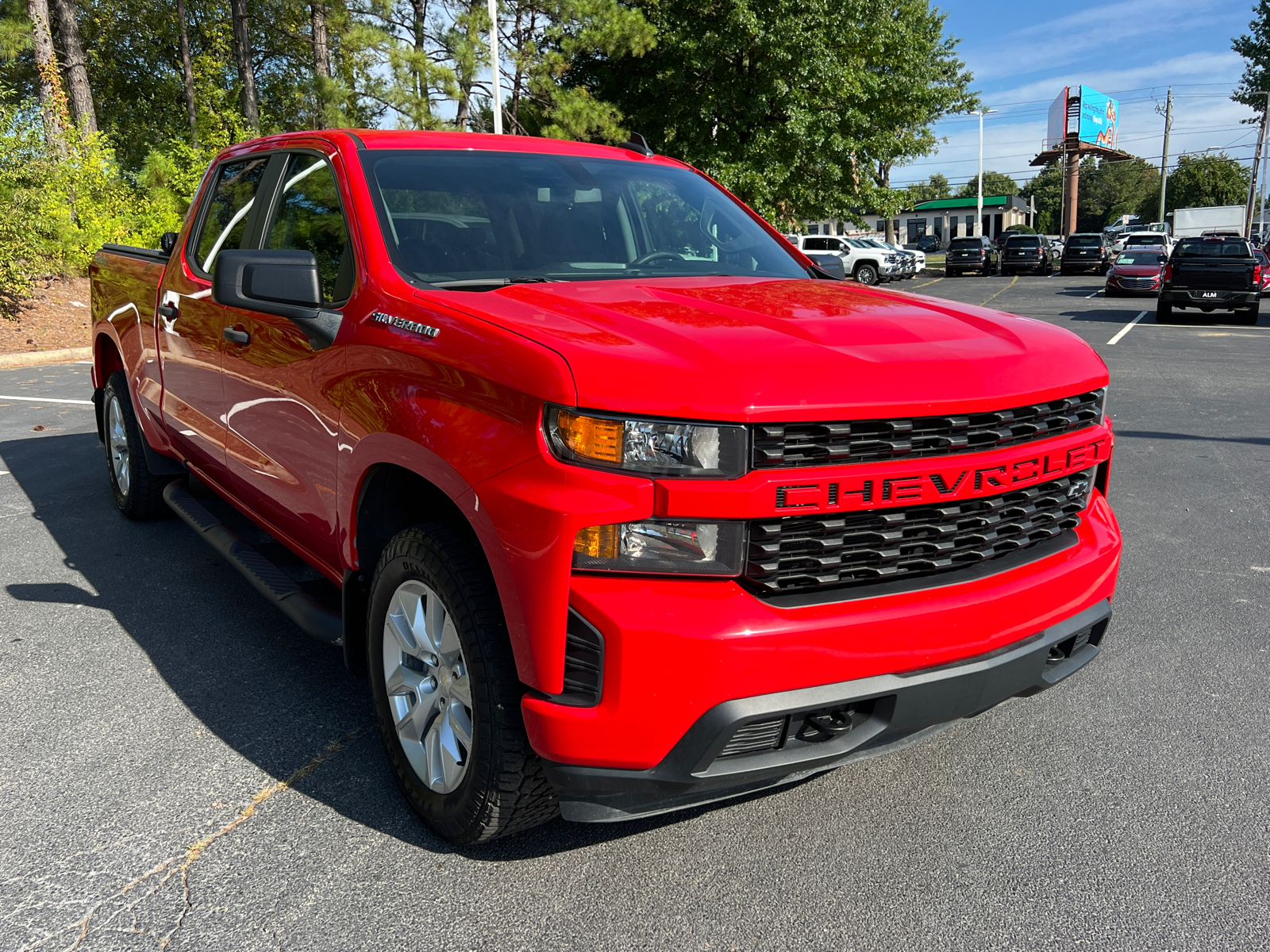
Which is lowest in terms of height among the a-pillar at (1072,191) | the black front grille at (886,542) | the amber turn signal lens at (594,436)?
the black front grille at (886,542)

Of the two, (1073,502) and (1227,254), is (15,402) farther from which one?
(1227,254)

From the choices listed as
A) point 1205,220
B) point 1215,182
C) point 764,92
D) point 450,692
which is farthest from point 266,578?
point 1215,182

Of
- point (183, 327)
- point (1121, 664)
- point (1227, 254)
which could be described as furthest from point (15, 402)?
point (1227, 254)

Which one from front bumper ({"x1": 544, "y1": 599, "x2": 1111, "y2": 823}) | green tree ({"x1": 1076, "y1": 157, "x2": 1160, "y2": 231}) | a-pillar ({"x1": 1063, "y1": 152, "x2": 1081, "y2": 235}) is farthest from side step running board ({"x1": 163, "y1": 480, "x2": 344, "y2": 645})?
green tree ({"x1": 1076, "y1": 157, "x2": 1160, "y2": 231})

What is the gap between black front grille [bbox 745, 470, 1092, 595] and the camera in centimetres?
215

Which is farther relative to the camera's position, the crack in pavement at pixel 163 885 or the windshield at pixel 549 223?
the windshield at pixel 549 223

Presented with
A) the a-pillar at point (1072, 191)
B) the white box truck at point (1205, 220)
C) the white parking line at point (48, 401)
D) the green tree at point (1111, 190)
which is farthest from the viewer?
the green tree at point (1111, 190)

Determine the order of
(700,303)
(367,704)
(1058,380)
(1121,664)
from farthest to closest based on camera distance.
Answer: (1121,664) < (367,704) < (700,303) < (1058,380)

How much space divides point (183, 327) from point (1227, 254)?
21660 mm

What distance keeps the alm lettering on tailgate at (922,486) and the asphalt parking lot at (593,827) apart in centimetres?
98

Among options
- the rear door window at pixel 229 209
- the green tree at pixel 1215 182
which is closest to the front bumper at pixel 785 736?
the rear door window at pixel 229 209

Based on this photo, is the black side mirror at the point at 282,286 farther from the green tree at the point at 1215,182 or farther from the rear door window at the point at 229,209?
the green tree at the point at 1215,182

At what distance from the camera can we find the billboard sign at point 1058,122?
96.8 meters

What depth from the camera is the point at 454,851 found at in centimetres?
261
